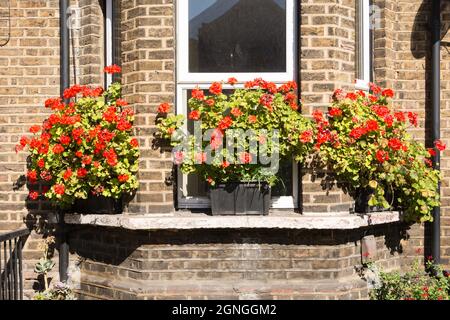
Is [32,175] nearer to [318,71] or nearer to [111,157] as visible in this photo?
[111,157]

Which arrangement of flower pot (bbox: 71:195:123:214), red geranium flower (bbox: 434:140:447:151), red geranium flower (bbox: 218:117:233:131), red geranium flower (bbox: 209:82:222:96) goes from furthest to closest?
1. red geranium flower (bbox: 434:140:447:151)
2. flower pot (bbox: 71:195:123:214)
3. red geranium flower (bbox: 209:82:222:96)
4. red geranium flower (bbox: 218:117:233:131)

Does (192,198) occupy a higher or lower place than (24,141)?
lower

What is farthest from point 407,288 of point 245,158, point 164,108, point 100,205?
point 100,205

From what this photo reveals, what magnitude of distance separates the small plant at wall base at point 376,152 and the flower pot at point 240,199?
592 mm

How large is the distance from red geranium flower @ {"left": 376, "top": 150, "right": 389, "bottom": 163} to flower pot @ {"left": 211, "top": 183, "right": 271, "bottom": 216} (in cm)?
94

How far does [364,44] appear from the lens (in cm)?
589

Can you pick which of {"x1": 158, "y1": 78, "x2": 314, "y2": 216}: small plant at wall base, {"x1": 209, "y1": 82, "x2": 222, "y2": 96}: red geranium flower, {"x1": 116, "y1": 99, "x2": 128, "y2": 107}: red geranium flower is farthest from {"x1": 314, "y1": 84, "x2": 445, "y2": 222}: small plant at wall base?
{"x1": 116, "y1": 99, "x2": 128, "y2": 107}: red geranium flower

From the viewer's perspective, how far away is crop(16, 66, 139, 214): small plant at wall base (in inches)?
206

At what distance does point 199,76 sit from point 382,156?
1.69 metres

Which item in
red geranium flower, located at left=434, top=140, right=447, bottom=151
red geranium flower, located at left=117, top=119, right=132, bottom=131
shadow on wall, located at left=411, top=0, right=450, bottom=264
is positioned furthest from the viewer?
shadow on wall, located at left=411, top=0, right=450, bottom=264

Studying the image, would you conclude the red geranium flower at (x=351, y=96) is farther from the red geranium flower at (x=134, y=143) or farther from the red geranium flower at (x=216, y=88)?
the red geranium flower at (x=134, y=143)

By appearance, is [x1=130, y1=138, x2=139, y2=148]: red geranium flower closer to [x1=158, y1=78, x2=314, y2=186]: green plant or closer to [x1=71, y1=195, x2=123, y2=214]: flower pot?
[x1=158, y1=78, x2=314, y2=186]: green plant

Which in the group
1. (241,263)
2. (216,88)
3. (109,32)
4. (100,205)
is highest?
(109,32)

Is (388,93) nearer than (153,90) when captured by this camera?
No
